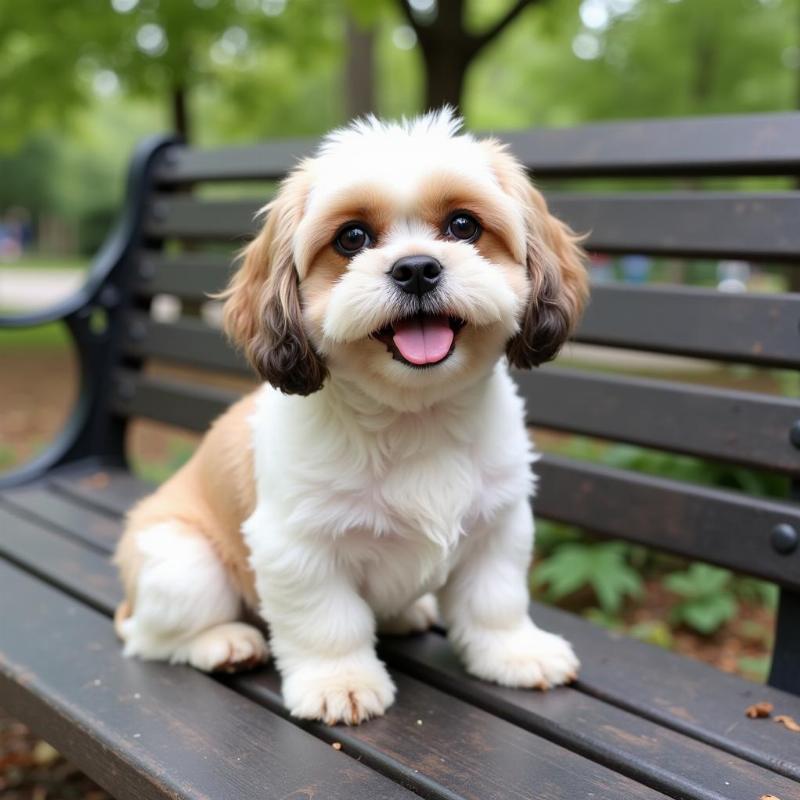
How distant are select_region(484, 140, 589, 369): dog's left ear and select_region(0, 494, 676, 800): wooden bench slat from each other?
76 cm

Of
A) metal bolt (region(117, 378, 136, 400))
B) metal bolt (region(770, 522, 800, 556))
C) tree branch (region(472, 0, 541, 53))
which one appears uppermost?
tree branch (region(472, 0, 541, 53))

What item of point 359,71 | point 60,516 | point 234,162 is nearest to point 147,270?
point 234,162

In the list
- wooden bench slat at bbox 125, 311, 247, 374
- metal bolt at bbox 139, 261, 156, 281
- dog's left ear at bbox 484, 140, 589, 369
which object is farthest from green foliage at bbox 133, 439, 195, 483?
dog's left ear at bbox 484, 140, 589, 369

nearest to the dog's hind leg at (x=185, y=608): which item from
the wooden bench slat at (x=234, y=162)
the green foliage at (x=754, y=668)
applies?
the wooden bench slat at (x=234, y=162)

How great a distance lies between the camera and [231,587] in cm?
229

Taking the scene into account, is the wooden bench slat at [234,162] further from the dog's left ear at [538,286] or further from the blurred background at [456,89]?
the dog's left ear at [538,286]

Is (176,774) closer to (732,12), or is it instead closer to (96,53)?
(96,53)

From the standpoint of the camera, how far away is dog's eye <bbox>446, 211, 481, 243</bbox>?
187 centimetres

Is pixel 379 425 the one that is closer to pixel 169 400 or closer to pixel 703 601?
pixel 169 400

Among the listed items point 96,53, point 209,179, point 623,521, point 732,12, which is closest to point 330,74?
point 96,53

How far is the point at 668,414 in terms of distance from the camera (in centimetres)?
251

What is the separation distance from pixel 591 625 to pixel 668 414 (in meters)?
0.60

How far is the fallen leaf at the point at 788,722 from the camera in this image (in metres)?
1.96

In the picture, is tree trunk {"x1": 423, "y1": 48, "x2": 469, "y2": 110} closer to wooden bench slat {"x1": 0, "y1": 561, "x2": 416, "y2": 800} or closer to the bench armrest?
the bench armrest
